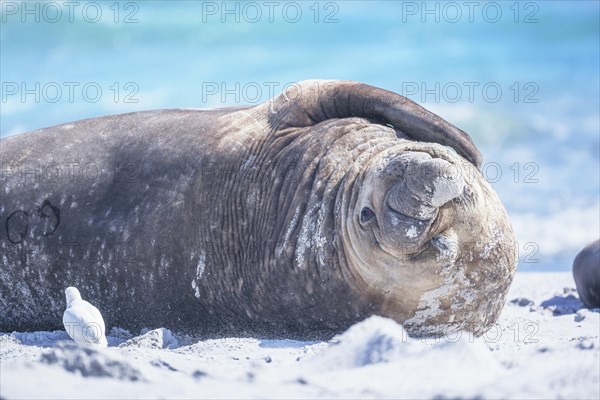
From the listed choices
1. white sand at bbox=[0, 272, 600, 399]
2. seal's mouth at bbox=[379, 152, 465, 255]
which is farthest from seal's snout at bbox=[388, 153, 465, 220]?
white sand at bbox=[0, 272, 600, 399]

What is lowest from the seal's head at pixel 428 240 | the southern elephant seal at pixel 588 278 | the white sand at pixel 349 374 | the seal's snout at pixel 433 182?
the southern elephant seal at pixel 588 278

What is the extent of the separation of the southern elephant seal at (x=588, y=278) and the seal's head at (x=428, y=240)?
3.73 metres

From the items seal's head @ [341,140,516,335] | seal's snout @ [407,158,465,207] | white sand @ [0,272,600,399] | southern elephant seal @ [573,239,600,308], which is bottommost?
southern elephant seal @ [573,239,600,308]

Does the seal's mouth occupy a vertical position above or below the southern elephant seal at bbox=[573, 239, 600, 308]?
above

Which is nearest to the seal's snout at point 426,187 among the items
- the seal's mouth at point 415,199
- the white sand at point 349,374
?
the seal's mouth at point 415,199

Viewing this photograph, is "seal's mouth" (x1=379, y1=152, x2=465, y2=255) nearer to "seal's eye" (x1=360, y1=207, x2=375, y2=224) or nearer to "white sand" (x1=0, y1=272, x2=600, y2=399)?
"seal's eye" (x1=360, y1=207, x2=375, y2=224)

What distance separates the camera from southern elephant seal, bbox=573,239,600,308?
9156mm

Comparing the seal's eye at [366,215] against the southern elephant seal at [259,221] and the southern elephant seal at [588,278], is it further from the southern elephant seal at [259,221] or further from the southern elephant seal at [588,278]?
the southern elephant seal at [588,278]

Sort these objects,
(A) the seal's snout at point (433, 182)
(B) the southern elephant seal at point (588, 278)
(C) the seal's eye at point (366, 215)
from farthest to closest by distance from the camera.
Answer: (B) the southern elephant seal at point (588, 278), (C) the seal's eye at point (366, 215), (A) the seal's snout at point (433, 182)

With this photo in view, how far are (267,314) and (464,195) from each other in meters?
1.47

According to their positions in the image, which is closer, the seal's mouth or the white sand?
the white sand

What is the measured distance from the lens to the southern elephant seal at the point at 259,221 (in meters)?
5.37

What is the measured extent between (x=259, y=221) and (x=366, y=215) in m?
0.98

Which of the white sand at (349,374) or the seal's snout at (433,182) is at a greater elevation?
the seal's snout at (433,182)
